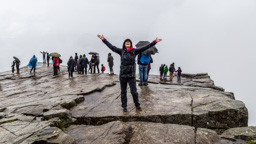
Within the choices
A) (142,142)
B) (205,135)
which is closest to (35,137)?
(142,142)

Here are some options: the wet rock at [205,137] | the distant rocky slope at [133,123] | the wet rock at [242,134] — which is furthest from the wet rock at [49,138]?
the wet rock at [242,134]

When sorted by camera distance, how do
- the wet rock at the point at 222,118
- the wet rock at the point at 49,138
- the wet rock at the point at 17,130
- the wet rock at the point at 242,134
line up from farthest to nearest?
the wet rock at the point at 222,118 → the wet rock at the point at 242,134 → the wet rock at the point at 17,130 → the wet rock at the point at 49,138

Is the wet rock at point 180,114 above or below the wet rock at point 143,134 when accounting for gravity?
above

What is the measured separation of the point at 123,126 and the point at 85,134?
1.24 metres

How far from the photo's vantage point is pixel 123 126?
508 centimetres

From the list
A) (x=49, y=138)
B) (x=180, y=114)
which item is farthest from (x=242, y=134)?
(x=49, y=138)

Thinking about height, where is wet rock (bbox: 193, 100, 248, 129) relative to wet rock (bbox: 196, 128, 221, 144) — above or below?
above

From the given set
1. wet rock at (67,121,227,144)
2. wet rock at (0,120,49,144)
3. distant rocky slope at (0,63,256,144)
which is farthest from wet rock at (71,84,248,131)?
wet rock at (0,120,49,144)

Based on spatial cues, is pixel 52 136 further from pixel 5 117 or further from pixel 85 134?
pixel 5 117

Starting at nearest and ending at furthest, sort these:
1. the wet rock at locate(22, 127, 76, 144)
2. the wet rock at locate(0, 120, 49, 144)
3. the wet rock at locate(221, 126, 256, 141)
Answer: the wet rock at locate(22, 127, 76, 144) → the wet rock at locate(0, 120, 49, 144) → the wet rock at locate(221, 126, 256, 141)

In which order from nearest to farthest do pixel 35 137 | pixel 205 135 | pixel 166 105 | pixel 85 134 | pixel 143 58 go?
1. pixel 35 137
2. pixel 205 135
3. pixel 85 134
4. pixel 166 105
5. pixel 143 58

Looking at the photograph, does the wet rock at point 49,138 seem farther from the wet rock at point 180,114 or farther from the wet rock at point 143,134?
the wet rock at point 180,114

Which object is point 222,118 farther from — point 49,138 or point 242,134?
point 49,138

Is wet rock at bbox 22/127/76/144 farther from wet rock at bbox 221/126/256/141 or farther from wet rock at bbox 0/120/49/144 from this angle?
wet rock at bbox 221/126/256/141
